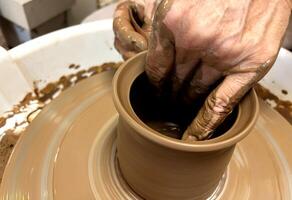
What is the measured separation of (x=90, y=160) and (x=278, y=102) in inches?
30.8

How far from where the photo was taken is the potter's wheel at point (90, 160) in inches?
37.9

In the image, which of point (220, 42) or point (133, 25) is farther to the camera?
point (133, 25)

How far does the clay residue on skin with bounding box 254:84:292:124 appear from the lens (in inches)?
54.6

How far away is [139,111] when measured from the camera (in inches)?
38.7

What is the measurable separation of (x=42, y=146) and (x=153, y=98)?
13.3 inches

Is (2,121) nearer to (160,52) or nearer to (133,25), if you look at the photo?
(133,25)

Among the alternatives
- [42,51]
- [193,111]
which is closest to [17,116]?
[42,51]

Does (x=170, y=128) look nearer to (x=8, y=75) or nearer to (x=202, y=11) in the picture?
(x=202, y=11)

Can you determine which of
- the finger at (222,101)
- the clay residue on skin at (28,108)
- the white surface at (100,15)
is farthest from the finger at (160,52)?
the white surface at (100,15)

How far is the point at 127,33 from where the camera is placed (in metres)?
1.11

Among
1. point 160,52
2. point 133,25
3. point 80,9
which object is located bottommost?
point 80,9

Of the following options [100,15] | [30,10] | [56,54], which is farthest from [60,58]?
[30,10]

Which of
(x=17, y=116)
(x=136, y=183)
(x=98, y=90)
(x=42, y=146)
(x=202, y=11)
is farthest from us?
(x=17, y=116)

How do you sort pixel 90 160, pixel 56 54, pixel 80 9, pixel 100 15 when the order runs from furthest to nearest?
1. pixel 80 9
2. pixel 100 15
3. pixel 56 54
4. pixel 90 160
